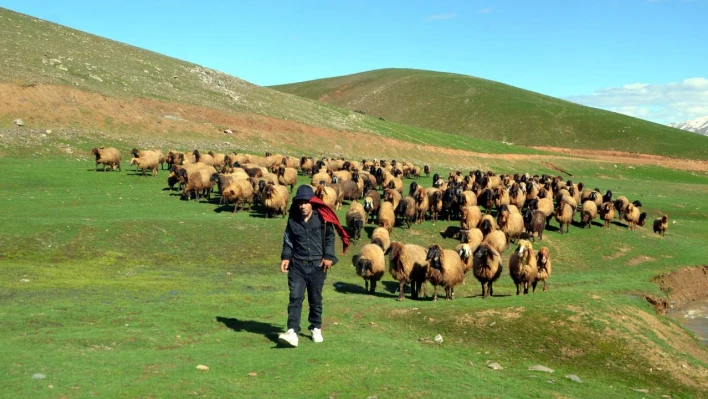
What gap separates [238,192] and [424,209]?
26.2 ft

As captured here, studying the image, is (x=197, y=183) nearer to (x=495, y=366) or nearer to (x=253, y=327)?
(x=253, y=327)

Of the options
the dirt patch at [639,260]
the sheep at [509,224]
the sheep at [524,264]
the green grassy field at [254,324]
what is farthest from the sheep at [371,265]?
the dirt patch at [639,260]

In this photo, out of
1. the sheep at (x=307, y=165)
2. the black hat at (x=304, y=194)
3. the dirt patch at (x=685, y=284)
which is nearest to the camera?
the black hat at (x=304, y=194)

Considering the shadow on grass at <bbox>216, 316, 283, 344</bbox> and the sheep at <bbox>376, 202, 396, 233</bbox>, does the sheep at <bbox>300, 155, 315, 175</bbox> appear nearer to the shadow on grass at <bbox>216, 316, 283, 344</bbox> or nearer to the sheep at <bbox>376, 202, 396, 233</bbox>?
the sheep at <bbox>376, 202, 396, 233</bbox>

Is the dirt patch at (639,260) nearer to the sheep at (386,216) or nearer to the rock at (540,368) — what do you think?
the sheep at (386,216)

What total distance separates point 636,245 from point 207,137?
113 feet

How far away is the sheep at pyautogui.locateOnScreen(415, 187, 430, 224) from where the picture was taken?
2622 cm

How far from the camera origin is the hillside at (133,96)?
46281mm

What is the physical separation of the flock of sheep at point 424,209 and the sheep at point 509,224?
4 centimetres

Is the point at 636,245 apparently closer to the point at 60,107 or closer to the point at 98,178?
the point at 98,178

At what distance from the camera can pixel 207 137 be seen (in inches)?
1977

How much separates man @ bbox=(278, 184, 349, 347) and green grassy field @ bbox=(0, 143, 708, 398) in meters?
0.67

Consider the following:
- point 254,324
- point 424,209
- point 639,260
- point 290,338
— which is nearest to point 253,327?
point 254,324

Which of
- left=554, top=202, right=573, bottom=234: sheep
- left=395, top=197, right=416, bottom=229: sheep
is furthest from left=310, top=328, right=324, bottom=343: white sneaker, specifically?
left=554, top=202, right=573, bottom=234: sheep
